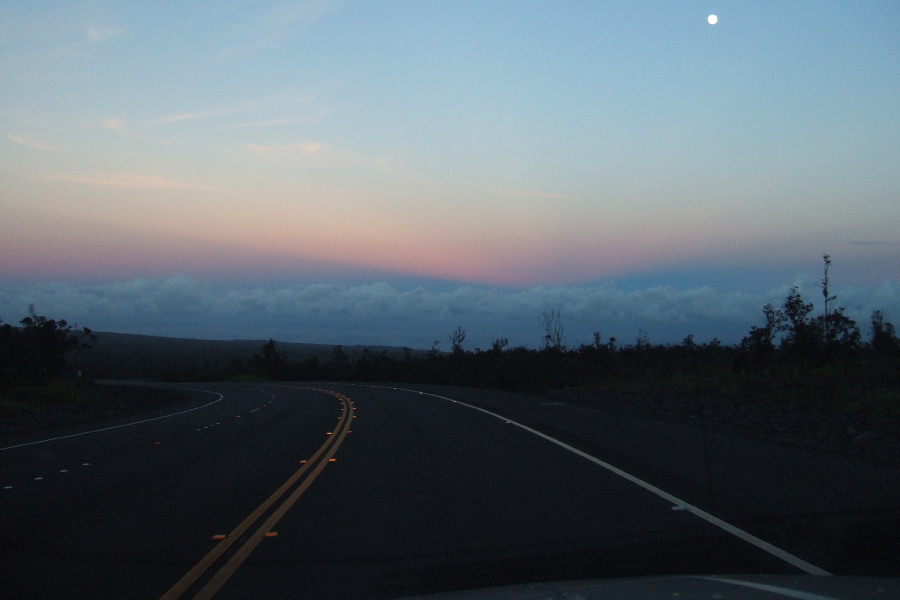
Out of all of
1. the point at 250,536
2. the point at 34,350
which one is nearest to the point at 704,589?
the point at 250,536

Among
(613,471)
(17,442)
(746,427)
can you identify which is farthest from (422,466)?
(17,442)

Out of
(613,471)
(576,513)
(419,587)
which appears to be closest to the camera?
(419,587)

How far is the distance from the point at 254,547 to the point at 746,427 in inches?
602

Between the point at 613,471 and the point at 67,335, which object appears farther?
the point at 67,335

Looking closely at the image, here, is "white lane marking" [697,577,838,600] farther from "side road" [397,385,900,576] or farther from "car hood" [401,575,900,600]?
"side road" [397,385,900,576]

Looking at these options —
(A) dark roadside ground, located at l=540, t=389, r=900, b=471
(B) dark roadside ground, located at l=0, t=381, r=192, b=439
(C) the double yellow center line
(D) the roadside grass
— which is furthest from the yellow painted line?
(D) the roadside grass

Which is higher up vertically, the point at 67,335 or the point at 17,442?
the point at 67,335

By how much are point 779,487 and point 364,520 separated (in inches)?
210

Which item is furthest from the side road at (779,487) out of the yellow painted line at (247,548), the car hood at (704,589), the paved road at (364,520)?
the yellow painted line at (247,548)

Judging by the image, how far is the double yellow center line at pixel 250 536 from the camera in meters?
6.21

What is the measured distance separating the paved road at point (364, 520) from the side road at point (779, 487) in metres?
0.08

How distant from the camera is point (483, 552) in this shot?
23.4 ft

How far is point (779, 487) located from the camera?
382 inches

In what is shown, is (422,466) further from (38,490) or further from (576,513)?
(38,490)
